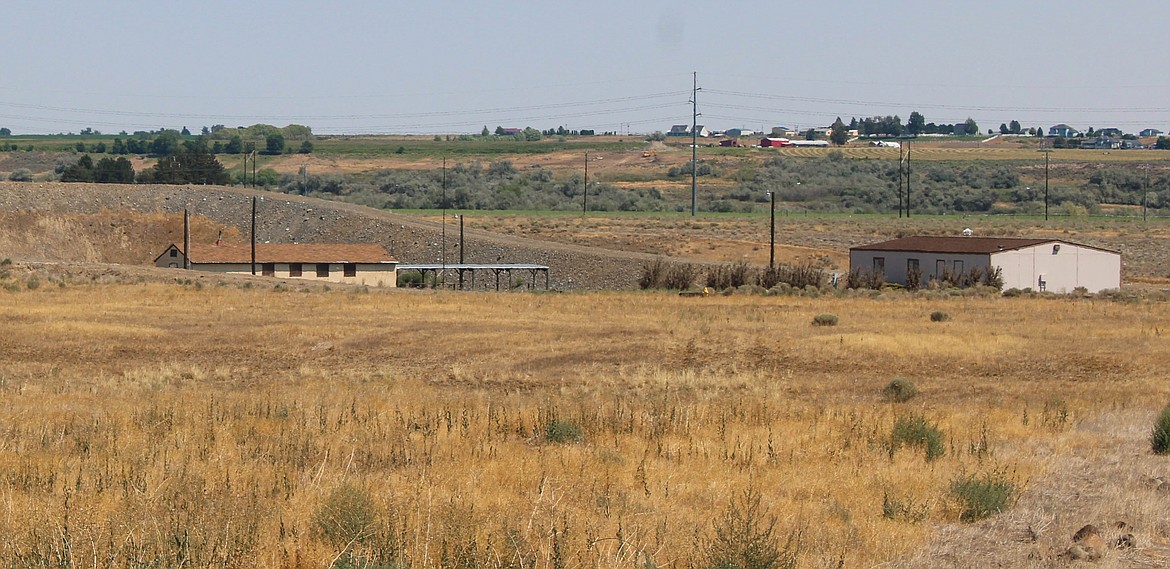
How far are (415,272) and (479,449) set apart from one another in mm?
75774

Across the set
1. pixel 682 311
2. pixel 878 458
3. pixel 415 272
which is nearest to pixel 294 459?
pixel 878 458

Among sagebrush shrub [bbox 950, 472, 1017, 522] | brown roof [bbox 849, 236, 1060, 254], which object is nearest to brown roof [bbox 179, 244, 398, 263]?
brown roof [bbox 849, 236, 1060, 254]

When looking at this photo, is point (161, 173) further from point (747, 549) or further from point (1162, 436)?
point (747, 549)

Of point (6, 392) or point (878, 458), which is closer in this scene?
point (878, 458)

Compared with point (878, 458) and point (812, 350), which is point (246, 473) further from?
point (812, 350)

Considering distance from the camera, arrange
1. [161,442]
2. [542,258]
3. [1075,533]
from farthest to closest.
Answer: [542,258] → [161,442] → [1075,533]

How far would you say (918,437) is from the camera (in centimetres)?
1728

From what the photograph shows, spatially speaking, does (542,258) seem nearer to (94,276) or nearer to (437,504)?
(94,276)

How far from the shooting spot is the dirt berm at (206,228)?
100312 mm

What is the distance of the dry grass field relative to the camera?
35.2 feet

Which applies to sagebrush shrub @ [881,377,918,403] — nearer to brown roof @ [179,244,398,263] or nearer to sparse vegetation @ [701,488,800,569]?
sparse vegetation @ [701,488,800,569]

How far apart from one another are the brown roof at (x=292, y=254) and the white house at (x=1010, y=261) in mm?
35274

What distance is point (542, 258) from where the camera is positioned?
9956 centimetres

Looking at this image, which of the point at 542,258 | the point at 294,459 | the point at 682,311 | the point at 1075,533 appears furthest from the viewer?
the point at 542,258
